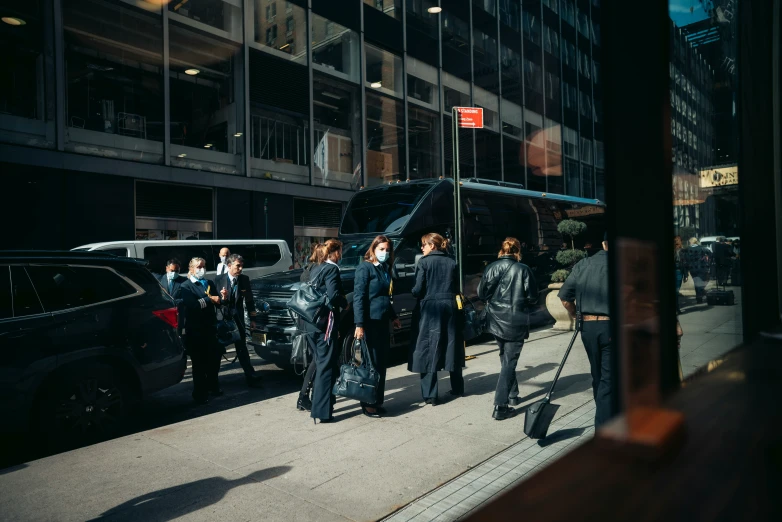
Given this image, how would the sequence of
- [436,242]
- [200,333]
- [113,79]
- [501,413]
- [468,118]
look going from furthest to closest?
[113,79], [468,118], [200,333], [436,242], [501,413]

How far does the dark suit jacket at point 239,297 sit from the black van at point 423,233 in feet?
1.41

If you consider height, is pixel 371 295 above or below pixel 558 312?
above

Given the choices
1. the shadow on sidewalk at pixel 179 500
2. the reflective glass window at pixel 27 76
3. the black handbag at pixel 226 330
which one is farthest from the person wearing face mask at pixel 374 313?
A: the reflective glass window at pixel 27 76

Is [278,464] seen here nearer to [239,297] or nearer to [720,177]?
[239,297]

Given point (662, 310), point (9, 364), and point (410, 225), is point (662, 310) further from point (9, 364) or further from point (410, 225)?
point (410, 225)

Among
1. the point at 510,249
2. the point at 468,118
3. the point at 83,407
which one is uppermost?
the point at 468,118

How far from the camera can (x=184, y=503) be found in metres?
3.59

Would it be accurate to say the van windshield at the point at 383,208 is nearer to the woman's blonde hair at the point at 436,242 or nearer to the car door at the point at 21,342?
the woman's blonde hair at the point at 436,242

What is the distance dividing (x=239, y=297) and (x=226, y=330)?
21.5 inches

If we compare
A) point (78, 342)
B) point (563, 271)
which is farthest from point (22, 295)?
point (563, 271)

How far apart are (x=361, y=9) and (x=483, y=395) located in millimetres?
16962

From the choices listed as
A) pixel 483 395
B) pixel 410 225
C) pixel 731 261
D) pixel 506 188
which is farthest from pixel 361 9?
pixel 731 261

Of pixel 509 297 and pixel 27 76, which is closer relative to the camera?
pixel 509 297

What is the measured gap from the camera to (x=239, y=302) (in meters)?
7.29
